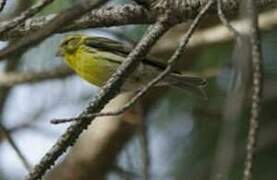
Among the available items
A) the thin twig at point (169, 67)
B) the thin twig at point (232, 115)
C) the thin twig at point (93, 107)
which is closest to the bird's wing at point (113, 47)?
the thin twig at point (93, 107)

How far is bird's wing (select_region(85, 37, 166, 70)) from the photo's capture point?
216 cm

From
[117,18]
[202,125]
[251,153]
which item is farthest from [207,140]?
[251,153]

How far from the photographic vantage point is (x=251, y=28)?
38.7 inches

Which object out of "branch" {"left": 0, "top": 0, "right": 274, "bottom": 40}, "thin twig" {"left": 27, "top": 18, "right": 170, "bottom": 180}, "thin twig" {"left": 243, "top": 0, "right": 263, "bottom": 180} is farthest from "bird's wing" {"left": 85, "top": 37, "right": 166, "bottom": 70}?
"thin twig" {"left": 243, "top": 0, "right": 263, "bottom": 180}

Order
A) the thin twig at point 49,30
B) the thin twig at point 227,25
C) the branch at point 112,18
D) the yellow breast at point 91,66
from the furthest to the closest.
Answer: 1. the yellow breast at point 91,66
2. the branch at point 112,18
3. the thin twig at point 227,25
4. the thin twig at point 49,30

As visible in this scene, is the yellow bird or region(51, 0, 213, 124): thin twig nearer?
region(51, 0, 213, 124): thin twig

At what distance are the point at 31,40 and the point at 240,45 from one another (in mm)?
257

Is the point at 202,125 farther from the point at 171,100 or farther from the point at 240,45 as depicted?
the point at 240,45

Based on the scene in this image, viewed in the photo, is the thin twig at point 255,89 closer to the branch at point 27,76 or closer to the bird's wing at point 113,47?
the bird's wing at point 113,47

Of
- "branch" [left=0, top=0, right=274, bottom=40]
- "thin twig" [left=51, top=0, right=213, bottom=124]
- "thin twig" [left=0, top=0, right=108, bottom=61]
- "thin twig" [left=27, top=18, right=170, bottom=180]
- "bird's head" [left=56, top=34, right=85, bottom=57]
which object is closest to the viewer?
"thin twig" [left=0, top=0, right=108, bottom=61]

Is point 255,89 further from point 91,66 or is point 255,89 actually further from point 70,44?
point 70,44

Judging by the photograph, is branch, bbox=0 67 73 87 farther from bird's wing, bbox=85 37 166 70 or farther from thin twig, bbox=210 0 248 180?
thin twig, bbox=210 0 248 180

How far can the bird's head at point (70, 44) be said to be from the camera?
2.60 m

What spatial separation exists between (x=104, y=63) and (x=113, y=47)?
11cm
